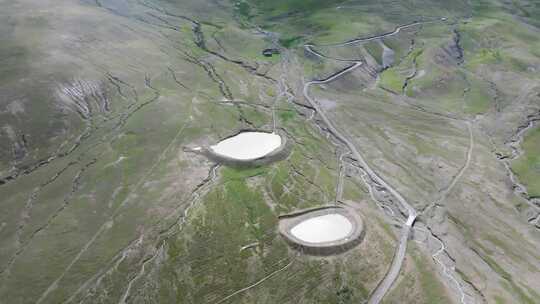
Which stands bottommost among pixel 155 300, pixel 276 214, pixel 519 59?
pixel 155 300

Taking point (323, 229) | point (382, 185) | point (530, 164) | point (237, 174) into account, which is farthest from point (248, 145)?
point (530, 164)

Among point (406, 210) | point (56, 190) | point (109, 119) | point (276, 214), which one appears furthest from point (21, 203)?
point (406, 210)

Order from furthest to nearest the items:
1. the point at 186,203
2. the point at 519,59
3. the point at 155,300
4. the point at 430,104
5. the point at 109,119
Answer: the point at 519,59, the point at 430,104, the point at 109,119, the point at 186,203, the point at 155,300

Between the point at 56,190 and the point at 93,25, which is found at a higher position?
the point at 93,25

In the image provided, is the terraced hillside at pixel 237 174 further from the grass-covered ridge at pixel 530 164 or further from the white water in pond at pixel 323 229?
the white water in pond at pixel 323 229

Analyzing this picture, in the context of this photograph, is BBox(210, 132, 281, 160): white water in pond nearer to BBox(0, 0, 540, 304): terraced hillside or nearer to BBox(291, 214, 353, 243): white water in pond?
BBox(0, 0, 540, 304): terraced hillside

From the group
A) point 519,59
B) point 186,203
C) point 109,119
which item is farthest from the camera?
point 519,59

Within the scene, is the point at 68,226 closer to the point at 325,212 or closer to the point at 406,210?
the point at 325,212

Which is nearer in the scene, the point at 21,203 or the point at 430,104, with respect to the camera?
the point at 21,203
